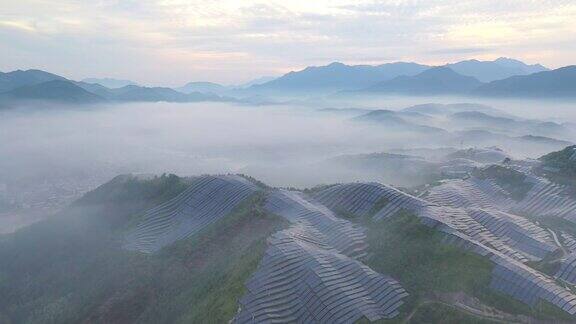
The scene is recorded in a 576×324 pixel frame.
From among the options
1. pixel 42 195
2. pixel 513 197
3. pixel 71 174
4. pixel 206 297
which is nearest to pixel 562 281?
pixel 513 197

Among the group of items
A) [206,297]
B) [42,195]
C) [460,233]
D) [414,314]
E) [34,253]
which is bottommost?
[42,195]

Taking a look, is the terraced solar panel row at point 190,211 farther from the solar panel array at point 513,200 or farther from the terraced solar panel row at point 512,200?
the terraced solar panel row at point 512,200

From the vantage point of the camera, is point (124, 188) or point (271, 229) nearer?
point (271, 229)

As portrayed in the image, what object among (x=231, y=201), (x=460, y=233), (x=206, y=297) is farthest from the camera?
(x=231, y=201)

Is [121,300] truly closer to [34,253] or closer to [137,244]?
[137,244]

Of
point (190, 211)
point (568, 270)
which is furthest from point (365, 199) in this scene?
point (190, 211)

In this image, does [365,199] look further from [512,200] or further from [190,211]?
[190,211]

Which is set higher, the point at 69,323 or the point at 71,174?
the point at 69,323
